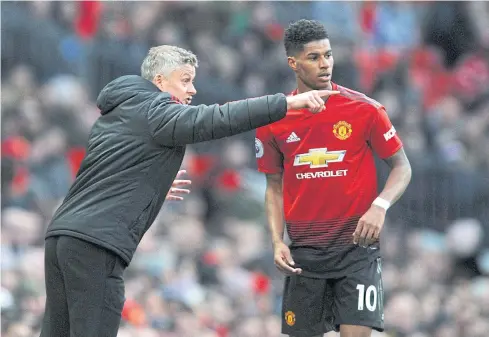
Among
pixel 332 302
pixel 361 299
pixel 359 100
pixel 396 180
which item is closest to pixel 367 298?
pixel 361 299

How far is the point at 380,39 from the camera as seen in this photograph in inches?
711

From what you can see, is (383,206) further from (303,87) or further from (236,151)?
(236,151)

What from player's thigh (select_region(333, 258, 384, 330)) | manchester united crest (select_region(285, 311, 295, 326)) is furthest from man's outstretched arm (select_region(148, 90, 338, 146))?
manchester united crest (select_region(285, 311, 295, 326))

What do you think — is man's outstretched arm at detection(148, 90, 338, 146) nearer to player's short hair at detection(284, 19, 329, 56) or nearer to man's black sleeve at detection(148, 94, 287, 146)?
man's black sleeve at detection(148, 94, 287, 146)

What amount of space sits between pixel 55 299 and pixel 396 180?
2292 millimetres

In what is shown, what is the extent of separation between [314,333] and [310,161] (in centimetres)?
114

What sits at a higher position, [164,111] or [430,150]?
[164,111]

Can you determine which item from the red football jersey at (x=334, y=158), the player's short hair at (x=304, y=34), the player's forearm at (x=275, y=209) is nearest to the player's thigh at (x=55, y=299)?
the player's forearm at (x=275, y=209)

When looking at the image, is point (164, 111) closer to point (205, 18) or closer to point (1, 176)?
point (1, 176)

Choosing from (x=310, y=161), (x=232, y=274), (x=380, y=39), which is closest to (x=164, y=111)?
(x=310, y=161)

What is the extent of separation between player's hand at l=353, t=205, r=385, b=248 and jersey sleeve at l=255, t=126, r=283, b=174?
81cm

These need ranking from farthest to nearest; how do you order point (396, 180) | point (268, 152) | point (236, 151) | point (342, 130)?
point (236, 151)
point (268, 152)
point (342, 130)
point (396, 180)

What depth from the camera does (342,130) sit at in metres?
8.05

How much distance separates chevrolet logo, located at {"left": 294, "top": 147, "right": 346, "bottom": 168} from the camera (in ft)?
26.5
